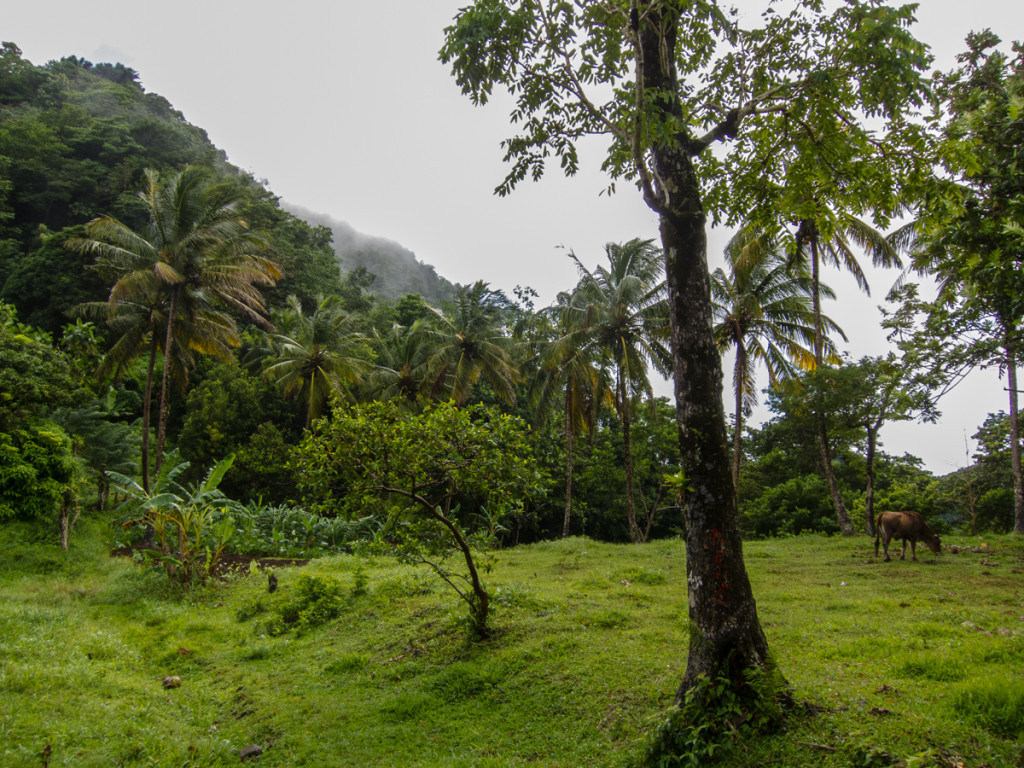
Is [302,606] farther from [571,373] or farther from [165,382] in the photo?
[571,373]

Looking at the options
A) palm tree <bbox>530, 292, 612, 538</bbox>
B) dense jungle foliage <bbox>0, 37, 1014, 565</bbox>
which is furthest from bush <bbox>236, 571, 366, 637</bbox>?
palm tree <bbox>530, 292, 612, 538</bbox>

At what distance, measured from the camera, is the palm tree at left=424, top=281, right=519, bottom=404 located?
26.1 metres

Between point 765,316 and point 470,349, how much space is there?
1267cm

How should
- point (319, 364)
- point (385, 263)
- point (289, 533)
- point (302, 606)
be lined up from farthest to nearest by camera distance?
point (385, 263) < point (319, 364) < point (289, 533) < point (302, 606)

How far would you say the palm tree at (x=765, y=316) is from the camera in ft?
63.5

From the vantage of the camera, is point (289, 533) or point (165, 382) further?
point (289, 533)

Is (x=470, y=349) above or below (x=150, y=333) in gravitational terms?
above

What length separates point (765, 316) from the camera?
66.0 feet

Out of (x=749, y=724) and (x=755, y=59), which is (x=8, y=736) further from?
(x=755, y=59)

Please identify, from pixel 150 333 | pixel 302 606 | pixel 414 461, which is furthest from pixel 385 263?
pixel 414 461

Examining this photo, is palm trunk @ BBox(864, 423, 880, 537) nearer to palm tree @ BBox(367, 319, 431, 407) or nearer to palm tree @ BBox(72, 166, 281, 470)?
palm tree @ BBox(367, 319, 431, 407)

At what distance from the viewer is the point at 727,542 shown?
451cm

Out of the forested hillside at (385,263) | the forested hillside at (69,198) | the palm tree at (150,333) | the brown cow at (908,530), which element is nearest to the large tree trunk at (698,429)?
the brown cow at (908,530)

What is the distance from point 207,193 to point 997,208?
63.5ft
